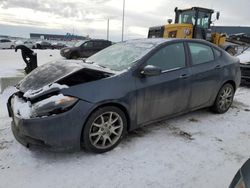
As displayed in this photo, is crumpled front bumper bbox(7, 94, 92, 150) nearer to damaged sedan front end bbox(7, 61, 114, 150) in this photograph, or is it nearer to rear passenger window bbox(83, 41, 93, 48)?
damaged sedan front end bbox(7, 61, 114, 150)

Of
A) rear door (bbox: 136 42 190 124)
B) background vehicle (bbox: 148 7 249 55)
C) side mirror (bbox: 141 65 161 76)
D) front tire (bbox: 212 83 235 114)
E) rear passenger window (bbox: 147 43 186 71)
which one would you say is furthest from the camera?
background vehicle (bbox: 148 7 249 55)

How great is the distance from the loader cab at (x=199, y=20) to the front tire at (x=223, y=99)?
7.58m

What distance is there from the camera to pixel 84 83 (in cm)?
319

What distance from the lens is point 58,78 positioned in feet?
10.8

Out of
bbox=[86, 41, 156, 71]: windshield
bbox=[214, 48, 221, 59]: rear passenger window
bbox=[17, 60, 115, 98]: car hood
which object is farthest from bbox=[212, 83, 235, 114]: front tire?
bbox=[17, 60, 115, 98]: car hood

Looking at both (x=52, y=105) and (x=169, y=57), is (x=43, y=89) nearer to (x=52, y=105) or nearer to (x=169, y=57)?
(x=52, y=105)

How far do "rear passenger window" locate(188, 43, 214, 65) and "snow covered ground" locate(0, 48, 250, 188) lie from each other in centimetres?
121

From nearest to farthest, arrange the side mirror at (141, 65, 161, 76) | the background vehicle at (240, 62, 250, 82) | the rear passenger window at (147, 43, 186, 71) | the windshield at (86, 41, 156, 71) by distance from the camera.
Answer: the side mirror at (141, 65, 161, 76) < the windshield at (86, 41, 156, 71) < the rear passenger window at (147, 43, 186, 71) < the background vehicle at (240, 62, 250, 82)

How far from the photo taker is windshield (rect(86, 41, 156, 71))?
3.81 metres

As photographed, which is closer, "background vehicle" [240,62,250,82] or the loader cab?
"background vehicle" [240,62,250,82]

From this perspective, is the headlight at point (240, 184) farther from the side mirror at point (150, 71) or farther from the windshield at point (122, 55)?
the windshield at point (122, 55)

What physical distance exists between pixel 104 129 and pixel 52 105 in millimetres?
779

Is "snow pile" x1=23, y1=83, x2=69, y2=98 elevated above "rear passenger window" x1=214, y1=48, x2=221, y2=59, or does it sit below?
below

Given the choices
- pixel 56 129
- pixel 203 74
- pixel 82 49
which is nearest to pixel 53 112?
pixel 56 129
